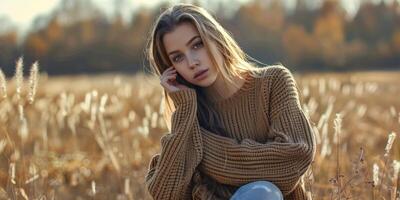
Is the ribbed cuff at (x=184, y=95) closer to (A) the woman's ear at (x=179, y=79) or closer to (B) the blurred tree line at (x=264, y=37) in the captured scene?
(A) the woman's ear at (x=179, y=79)

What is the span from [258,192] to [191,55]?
63cm

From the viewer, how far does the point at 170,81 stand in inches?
130

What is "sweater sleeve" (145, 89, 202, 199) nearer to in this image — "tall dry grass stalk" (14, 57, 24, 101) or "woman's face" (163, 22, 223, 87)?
"woman's face" (163, 22, 223, 87)

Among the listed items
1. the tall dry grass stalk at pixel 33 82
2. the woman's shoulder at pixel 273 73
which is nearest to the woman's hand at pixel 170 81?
the woman's shoulder at pixel 273 73

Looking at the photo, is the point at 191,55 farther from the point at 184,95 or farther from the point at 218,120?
the point at 218,120

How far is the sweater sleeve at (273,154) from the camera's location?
302 cm

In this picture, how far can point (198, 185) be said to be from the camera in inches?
122

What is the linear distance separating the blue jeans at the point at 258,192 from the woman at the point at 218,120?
1 cm

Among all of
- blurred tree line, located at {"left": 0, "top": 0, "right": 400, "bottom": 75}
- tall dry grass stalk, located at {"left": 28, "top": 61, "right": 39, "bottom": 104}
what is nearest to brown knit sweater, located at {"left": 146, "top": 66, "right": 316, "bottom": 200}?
tall dry grass stalk, located at {"left": 28, "top": 61, "right": 39, "bottom": 104}

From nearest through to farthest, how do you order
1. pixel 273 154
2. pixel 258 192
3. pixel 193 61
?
pixel 258 192, pixel 273 154, pixel 193 61

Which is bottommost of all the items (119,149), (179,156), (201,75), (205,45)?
(119,149)

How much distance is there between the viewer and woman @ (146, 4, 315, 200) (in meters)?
3.05

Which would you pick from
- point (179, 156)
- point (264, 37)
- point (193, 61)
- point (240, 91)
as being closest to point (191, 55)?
point (193, 61)

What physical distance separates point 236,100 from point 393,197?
27.8 inches
